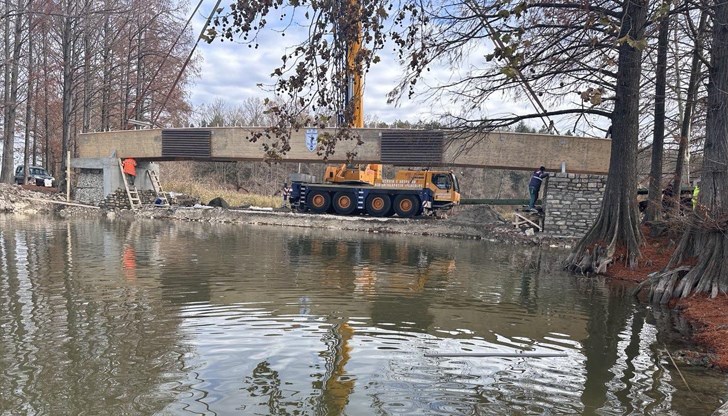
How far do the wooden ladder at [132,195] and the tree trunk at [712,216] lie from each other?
2299 cm

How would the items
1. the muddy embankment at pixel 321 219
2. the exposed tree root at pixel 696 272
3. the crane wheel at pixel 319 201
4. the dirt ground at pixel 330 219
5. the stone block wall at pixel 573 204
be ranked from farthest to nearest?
the crane wheel at pixel 319 201 → the muddy embankment at pixel 321 219 → the dirt ground at pixel 330 219 → the stone block wall at pixel 573 204 → the exposed tree root at pixel 696 272

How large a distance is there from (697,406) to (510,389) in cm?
137

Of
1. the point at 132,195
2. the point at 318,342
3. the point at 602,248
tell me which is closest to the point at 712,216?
the point at 602,248

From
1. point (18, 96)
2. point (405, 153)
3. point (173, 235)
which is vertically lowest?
point (173, 235)

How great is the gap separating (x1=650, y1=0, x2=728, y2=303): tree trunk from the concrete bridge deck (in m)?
10.5

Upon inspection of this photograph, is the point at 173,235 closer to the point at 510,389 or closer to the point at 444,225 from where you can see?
the point at 444,225

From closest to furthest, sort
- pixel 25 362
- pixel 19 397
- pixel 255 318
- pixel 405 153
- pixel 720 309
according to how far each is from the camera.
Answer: pixel 19 397 < pixel 25 362 < pixel 255 318 < pixel 720 309 < pixel 405 153

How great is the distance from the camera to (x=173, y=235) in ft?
53.2

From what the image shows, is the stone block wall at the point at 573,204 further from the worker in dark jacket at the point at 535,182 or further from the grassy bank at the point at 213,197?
the grassy bank at the point at 213,197

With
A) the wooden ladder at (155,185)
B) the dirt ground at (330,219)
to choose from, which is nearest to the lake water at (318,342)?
the dirt ground at (330,219)

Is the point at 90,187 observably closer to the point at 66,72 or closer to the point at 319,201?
the point at 66,72

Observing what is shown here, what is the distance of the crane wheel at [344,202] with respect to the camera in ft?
80.1

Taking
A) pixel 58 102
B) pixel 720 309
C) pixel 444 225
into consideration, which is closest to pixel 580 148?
pixel 444 225

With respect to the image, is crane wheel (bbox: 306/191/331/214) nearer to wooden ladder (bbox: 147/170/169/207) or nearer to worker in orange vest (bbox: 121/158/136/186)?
wooden ladder (bbox: 147/170/169/207)
